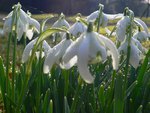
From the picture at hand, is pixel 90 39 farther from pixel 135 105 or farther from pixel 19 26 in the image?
pixel 135 105

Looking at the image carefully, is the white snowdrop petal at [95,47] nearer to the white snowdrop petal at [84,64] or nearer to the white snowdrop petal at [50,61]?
the white snowdrop petal at [84,64]

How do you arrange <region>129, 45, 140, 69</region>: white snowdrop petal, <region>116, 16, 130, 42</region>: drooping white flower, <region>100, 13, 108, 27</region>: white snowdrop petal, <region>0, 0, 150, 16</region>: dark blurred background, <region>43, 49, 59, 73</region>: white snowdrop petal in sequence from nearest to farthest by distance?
<region>43, 49, 59, 73</region>: white snowdrop petal, <region>129, 45, 140, 69</region>: white snowdrop petal, <region>116, 16, 130, 42</region>: drooping white flower, <region>100, 13, 108, 27</region>: white snowdrop petal, <region>0, 0, 150, 16</region>: dark blurred background

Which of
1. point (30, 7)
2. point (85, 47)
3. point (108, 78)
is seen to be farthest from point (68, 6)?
point (85, 47)

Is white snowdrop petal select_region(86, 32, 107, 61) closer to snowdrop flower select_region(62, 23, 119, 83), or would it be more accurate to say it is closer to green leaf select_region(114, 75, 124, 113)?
snowdrop flower select_region(62, 23, 119, 83)

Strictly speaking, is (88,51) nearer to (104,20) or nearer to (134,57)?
(134,57)

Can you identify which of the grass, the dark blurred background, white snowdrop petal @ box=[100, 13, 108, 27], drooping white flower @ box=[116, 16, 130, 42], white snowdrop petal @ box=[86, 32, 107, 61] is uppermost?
the dark blurred background

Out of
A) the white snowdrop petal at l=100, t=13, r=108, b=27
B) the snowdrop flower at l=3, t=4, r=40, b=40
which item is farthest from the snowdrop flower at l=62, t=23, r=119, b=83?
the white snowdrop petal at l=100, t=13, r=108, b=27

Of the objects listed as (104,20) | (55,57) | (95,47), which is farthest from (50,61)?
(104,20)
